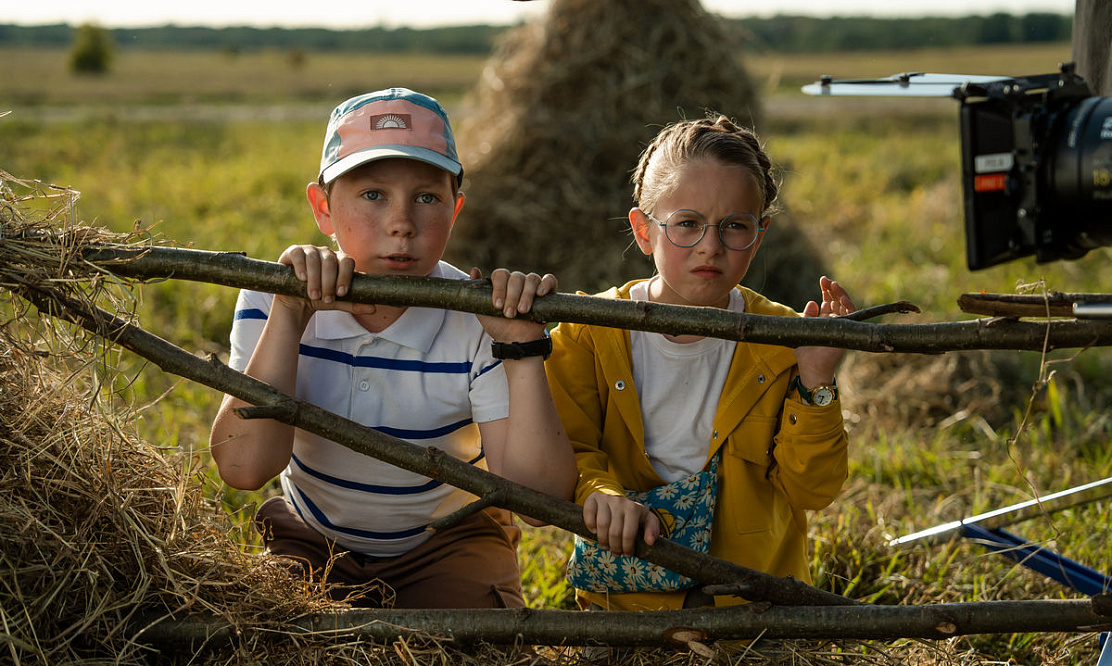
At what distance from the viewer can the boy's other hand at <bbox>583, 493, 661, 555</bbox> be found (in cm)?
204

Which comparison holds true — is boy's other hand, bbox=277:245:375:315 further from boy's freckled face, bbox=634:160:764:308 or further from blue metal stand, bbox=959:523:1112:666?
blue metal stand, bbox=959:523:1112:666

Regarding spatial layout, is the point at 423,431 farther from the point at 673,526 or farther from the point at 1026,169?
the point at 1026,169

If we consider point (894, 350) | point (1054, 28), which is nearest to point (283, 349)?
point (894, 350)

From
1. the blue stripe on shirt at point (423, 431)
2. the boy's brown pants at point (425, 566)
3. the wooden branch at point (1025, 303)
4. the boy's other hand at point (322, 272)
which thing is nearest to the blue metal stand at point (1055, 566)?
the wooden branch at point (1025, 303)

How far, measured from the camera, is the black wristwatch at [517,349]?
2201mm

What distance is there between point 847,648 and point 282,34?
183 ft

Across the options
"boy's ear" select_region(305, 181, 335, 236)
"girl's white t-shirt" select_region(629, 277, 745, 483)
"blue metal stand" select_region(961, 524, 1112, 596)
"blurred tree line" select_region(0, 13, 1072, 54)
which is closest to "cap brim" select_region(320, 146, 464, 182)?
"boy's ear" select_region(305, 181, 335, 236)

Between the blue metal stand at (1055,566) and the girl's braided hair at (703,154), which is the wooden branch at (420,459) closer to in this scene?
the girl's braided hair at (703,154)

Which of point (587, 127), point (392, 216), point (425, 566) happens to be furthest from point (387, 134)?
point (587, 127)

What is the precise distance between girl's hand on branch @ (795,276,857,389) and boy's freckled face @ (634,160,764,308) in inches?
8.1

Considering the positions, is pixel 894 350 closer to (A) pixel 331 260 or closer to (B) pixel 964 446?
(A) pixel 331 260

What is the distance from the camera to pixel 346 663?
7.08ft

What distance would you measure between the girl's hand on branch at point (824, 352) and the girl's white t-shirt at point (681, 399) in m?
0.26

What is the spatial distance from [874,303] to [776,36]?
123ft
